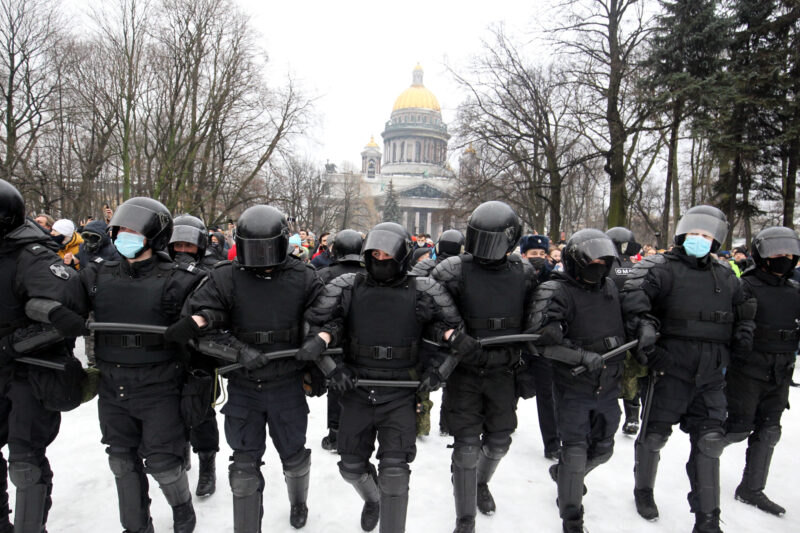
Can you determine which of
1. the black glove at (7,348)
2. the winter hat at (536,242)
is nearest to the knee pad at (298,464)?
the black glove at (7,348)

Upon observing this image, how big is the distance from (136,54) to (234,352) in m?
18.8

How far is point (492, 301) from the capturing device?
12.0 ft

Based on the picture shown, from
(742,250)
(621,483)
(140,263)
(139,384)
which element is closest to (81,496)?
(139,384)

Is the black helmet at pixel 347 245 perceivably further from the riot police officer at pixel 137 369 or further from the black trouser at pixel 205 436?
the riot police officer at pixel 137 369

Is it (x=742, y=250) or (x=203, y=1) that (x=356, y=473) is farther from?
(x=203, y=1)

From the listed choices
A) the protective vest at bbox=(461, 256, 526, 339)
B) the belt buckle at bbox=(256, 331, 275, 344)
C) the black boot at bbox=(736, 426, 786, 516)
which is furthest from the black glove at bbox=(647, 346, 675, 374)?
the belt buckle at bbox=(256, 331, 275, 344)

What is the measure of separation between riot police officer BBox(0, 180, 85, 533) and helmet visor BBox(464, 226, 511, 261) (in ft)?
9.06

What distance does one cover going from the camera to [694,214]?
3.95 meters

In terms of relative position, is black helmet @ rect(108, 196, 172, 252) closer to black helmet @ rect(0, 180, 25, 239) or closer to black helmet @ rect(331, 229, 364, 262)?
black helmet @ rect(0, 180, 25, 239)

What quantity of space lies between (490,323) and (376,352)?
36.0 inches

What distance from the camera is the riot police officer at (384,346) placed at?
323 centimetres

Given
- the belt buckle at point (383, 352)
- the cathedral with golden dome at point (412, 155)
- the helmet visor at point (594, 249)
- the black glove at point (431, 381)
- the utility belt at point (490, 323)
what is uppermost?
the cathedral with golden dome at point (412, 155)

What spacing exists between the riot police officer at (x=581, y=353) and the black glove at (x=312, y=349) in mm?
1585

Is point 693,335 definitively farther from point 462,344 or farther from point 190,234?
point 190,234
